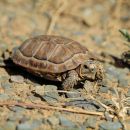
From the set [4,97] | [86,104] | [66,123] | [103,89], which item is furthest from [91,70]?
[4,97]

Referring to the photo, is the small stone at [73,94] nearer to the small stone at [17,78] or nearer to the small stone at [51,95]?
the small stone at [51,95]

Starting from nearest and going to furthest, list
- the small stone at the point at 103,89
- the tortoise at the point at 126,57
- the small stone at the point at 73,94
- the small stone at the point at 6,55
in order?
the small stone at the point at 73,94 < the small stone at the point at 103,89 < the small stone at the point at 6,55 < the tortoise at the point at 126,57

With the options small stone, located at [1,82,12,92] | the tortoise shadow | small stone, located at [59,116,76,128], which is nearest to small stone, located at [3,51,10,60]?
the tortoise shadow

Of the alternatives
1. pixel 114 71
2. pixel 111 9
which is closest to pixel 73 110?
pixel 114 71

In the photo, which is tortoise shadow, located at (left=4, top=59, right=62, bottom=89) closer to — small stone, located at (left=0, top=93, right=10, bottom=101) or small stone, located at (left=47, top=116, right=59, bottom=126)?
small stone, located at (left=0, top=93, right=10, bottom=101)

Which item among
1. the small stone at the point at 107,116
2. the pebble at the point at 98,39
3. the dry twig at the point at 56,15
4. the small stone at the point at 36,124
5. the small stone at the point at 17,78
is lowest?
the small stone at the point at 36,124

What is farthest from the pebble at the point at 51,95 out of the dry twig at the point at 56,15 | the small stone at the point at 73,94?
the dry twig at the point at 56,15

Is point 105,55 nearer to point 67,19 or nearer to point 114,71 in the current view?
point 114,71
